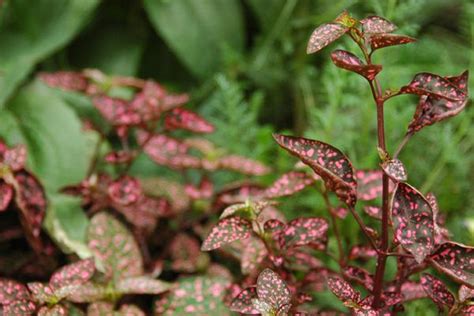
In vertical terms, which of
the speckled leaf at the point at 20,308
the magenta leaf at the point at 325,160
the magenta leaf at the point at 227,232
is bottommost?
the speckled leaf at the point at 20,308

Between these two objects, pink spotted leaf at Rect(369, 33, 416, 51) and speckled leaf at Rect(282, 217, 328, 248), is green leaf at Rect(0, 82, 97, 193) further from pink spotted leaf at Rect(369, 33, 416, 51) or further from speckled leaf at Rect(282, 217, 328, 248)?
pink spotted leaf at Rect(369, 33, 416, 51)

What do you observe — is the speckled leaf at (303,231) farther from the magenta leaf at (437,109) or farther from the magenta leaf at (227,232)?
the magenta leaf at (437,109)

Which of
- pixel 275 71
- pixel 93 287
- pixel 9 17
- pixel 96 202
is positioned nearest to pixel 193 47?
pixel 275 71

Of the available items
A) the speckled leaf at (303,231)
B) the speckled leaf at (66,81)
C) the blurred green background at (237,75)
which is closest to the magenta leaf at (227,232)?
the speckled leaf at (303,231)

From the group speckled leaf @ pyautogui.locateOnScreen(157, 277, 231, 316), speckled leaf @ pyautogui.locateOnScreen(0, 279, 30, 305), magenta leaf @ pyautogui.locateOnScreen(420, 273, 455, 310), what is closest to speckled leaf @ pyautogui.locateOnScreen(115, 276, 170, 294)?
speckled leaf @ pyautogui.locateOnScreen(157, 277, 231, 316)

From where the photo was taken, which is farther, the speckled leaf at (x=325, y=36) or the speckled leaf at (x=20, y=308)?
the speckled leaf at (x=20, y=308)

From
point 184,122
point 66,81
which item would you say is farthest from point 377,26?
point 66,81

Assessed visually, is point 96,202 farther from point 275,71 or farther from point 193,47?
point 275,71

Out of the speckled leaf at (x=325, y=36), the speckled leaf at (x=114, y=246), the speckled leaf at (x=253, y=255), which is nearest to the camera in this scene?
the speckled leaf at (x=325, y=36)
